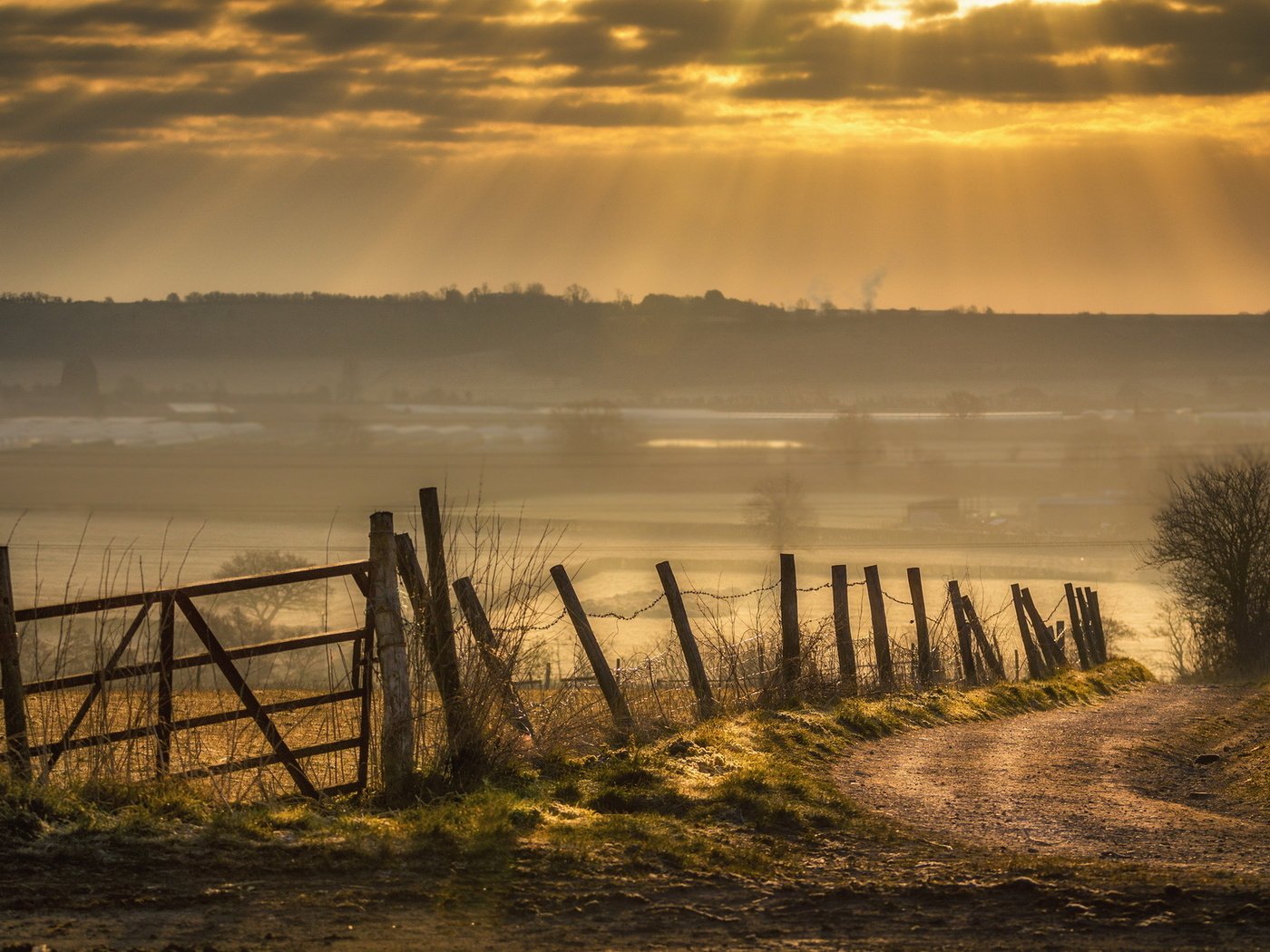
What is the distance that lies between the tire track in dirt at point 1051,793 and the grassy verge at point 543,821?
0.79 meters

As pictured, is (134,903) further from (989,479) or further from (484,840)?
(989,479)

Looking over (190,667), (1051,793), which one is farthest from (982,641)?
(190,667)

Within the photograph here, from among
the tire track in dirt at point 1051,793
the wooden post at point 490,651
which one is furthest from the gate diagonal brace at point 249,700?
the tire track in dirt at point 1051,793

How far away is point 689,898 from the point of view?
7195mm

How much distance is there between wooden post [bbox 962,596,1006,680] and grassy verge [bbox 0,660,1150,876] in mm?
12676

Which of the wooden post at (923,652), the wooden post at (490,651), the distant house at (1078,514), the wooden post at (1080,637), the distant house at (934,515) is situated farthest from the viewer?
the distant house at (934,515)

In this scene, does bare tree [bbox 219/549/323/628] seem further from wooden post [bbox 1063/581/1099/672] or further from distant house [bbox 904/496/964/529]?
distant house [bbox 904/496/964/529]

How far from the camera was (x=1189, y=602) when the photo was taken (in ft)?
169

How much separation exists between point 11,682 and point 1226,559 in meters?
47.9

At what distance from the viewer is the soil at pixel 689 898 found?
21.0 feet

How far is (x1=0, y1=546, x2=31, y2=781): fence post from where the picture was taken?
873cm

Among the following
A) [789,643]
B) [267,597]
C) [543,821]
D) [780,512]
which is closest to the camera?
[543,821]

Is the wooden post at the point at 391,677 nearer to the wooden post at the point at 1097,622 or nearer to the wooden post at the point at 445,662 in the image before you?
the wooden post at the point at 445,662

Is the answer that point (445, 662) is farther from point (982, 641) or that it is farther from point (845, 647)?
point (982, 641)
